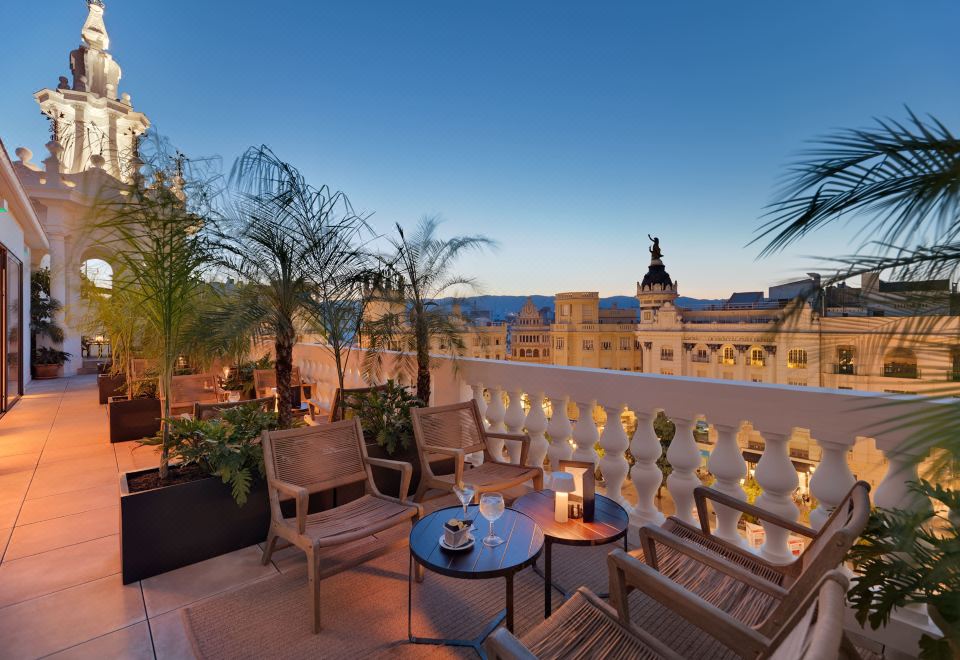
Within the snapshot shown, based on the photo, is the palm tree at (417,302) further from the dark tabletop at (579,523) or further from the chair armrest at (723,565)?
the chair armrest at (723,565)

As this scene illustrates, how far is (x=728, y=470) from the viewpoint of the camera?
2.39 meters

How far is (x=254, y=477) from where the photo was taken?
9.20ft

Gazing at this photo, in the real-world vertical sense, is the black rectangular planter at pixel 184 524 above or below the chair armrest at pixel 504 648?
below

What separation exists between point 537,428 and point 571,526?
1330mm

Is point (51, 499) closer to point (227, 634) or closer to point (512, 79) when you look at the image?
point (227, 634)

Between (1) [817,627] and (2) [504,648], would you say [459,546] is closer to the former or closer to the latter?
(2) [504,648]

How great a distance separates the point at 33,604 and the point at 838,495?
4.08 metres

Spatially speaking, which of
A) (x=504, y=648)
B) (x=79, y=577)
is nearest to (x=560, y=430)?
(x=504, y=648)

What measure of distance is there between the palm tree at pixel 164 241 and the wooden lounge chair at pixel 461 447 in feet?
5.43

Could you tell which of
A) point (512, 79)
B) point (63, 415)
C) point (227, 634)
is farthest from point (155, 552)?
point (512, 79)

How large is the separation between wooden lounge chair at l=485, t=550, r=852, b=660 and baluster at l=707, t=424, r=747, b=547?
0.74 m

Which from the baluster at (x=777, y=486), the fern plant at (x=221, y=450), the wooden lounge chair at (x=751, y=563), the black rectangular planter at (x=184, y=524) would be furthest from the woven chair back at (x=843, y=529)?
the black rectangular planter at (x=184, y=524)

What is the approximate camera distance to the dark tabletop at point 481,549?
Result: 178cm

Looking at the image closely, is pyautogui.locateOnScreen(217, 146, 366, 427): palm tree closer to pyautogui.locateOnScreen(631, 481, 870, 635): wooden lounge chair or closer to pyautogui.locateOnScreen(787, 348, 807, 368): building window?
pyautogui.locateOnScreen(631, 481, 870, 635): wooden lounge chair
